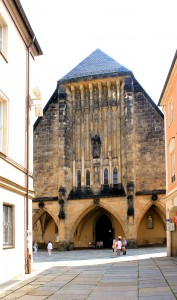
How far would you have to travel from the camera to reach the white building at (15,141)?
13.7 m

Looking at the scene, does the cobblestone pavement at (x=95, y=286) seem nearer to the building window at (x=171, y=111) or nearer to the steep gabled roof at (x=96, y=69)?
the building window at (x=171, y=111)

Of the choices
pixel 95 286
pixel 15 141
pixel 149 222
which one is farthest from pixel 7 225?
pixel 149 222

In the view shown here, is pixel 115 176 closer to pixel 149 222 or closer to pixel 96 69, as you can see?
pixel 149 222

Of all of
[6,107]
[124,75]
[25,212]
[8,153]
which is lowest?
[25,212]

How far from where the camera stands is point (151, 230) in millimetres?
36562

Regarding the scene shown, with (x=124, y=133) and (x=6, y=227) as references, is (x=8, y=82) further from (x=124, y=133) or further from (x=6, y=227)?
(x=124, y=133)

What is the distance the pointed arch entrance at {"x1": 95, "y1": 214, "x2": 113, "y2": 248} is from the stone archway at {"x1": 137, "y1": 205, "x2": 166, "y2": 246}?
2.70 metres

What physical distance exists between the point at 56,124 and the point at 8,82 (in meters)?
22.2

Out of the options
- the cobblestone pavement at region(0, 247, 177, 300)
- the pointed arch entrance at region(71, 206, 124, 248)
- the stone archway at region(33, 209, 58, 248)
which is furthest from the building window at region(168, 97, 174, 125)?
the stone archway at region(33, 209, 58, 248)

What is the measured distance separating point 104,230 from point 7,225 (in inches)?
974

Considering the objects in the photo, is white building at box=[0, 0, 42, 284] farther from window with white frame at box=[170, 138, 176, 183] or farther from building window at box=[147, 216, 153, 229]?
building window at box=[147, 216, 153, 229]

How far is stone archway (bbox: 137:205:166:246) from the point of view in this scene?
119ft

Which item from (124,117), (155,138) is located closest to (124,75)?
(124,117)

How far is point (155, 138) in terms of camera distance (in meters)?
35.2
